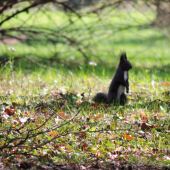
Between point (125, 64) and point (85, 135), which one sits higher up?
point (125, 64)

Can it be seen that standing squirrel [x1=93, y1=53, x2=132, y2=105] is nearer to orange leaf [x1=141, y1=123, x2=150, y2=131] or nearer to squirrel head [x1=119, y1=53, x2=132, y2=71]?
squirrel head [x1=119, y1=53, x2=132, y2=71]

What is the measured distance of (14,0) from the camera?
616cm

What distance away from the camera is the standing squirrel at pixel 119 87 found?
15.9ft

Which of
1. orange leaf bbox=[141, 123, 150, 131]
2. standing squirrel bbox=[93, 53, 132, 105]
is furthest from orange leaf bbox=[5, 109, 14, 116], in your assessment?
orange leaf bbox=[141, 123, 150, 131]

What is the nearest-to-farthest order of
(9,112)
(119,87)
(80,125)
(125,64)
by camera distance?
(80,125) → (9,112) → (125,64) → (119,87)

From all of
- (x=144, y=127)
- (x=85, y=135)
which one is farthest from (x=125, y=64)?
(x=85, y=135)

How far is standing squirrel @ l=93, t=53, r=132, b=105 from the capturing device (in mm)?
4832

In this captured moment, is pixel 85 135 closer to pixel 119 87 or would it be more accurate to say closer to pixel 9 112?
pixel 9 112

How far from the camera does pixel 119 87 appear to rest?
4934 millimetres

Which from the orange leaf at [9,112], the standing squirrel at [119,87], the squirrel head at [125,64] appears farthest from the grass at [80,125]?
the squirrel head at [125,64]

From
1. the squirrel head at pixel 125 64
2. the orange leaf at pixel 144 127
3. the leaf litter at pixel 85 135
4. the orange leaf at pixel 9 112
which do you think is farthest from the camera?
the squirrel head at pixel 125 64

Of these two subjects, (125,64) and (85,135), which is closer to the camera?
(85,135)

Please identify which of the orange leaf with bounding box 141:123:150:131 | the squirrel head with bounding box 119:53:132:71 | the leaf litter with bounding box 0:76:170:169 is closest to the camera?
the leaf litter with bounding box 0:76:170:169

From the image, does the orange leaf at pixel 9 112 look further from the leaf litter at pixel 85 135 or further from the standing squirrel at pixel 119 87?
the standing squirrel at pixel 119 87
